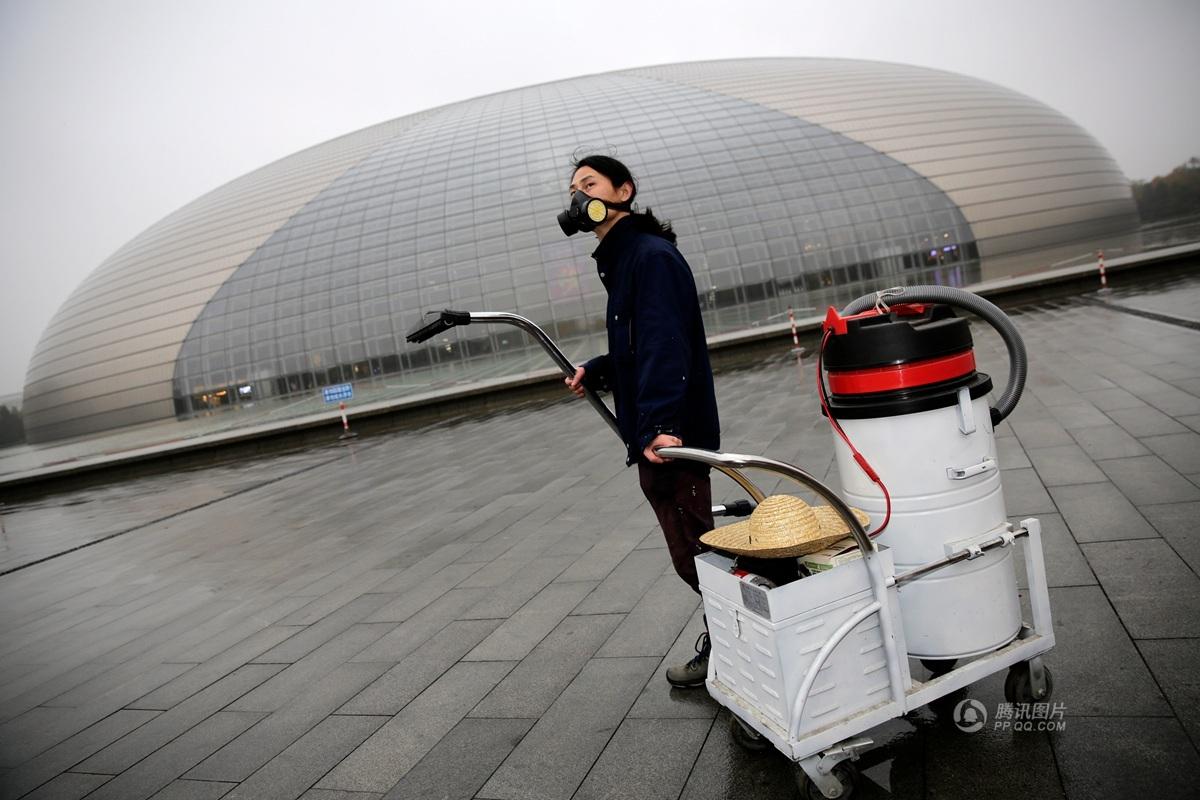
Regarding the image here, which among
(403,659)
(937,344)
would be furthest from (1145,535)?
(403,659)

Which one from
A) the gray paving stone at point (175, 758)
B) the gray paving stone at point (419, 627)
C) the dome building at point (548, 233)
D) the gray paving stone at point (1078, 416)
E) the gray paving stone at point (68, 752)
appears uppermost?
the dome building at point (548, 233)

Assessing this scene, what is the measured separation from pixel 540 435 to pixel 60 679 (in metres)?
6.90

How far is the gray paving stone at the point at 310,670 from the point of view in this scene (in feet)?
11.0

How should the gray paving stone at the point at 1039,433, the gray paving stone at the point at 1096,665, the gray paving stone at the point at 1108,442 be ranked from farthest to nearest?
the gray paving stone at the point at 1039,433 → the gray paving stone at the point at 1108,442 → the gray paving stone at the point at 1096,665

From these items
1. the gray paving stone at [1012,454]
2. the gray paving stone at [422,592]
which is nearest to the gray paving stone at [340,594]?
the gray paving stone at [422,592]

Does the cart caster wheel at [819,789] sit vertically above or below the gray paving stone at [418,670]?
above

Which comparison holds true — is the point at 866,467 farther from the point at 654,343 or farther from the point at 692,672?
the point at 692,672

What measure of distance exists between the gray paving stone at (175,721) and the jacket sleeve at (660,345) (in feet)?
8.29

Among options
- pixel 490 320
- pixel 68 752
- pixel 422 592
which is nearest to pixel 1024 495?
pixel 490 320

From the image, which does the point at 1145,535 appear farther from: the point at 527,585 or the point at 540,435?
the point at 540,435

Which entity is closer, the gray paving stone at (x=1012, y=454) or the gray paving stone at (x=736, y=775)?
the gray paving stone at (x=736, y=775)

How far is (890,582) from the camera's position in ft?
6.28

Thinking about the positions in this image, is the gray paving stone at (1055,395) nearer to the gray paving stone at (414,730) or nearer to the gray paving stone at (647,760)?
the gray paving stone at (647,760)

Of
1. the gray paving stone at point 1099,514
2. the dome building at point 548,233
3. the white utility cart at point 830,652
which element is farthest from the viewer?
the dome building at point 548,233
